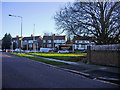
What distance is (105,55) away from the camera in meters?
14.7

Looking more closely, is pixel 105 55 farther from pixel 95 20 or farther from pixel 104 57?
pixel 95 20

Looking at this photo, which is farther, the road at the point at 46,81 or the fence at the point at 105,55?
the fence at the point at 105,55

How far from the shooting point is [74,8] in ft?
69.8

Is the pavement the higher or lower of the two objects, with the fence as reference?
lower

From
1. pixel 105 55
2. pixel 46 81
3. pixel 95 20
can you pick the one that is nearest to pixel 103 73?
pixel 105 55

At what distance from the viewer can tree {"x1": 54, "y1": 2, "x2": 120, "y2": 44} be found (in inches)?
730

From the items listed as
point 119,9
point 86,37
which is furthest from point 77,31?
point 119,9

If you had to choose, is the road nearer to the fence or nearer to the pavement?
the pavement

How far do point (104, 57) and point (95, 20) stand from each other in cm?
661

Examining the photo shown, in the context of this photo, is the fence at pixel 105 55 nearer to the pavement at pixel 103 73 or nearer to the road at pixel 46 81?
the pavement at pixel 103 73

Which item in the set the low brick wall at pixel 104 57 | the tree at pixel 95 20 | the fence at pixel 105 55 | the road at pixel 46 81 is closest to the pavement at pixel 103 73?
the road at pixel 46 81

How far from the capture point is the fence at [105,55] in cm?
1337

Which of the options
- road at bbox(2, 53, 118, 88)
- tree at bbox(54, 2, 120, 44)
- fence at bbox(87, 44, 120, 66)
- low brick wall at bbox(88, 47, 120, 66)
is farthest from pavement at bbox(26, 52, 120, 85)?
tree at bbox(54, 2, 120, 44)

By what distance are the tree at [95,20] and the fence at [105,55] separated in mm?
2989
